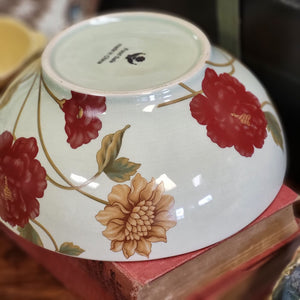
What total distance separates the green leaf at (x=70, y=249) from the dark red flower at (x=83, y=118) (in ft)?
0.31


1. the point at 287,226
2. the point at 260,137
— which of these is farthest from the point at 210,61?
the point at 287,226

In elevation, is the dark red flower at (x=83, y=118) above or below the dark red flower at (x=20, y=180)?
above

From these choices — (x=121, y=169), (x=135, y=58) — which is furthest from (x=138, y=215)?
(x=135, y=58)

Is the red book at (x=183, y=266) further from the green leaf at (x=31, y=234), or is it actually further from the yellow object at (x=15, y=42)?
the yellow object at (x=15, y=42)

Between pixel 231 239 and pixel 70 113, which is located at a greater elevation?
pixel 70 113

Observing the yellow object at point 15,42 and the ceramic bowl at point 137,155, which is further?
the yellow object at point 15,42

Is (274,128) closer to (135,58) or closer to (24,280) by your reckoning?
(135,58)

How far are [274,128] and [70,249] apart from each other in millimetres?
243

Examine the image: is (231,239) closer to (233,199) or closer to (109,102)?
(233,199)

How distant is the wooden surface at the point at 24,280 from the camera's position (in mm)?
665

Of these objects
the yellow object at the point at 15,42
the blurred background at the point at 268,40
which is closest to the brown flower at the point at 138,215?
the blurred background at the point at 268,40

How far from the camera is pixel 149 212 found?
0.52 metres

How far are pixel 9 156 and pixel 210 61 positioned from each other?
0.74 feet

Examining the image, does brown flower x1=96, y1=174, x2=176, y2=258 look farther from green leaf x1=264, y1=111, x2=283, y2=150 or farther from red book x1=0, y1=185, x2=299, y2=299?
green leaf x1=264, y1=111, x2=283, y2=150
